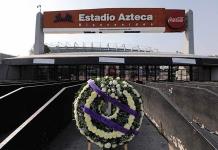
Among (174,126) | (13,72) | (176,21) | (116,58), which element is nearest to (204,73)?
(176,21)

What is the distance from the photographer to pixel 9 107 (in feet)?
35.8

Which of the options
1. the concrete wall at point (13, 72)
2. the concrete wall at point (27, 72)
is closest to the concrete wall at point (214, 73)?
the concrete wall at point (27, 72)

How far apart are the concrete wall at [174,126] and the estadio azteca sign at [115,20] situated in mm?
32453

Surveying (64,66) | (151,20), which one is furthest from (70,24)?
(151,20)

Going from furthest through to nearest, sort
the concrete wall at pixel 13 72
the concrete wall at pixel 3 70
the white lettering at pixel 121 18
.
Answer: the white lettering at pixel 121 18
the concrete wall at pixel 3 70
the concrete wall at pixel 13 72

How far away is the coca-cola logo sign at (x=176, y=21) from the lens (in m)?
44.3

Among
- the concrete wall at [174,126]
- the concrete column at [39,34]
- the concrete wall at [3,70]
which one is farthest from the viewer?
the concrete column at [39,34]

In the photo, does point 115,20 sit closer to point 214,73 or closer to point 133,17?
point 133,17

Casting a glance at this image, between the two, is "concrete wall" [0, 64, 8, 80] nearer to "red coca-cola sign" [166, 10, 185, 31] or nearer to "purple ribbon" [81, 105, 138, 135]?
"red coca-cola sign" [166, 10, 185, 31]

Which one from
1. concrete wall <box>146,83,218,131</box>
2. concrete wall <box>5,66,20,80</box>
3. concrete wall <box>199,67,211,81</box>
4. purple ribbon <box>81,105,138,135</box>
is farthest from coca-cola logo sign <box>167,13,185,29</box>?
purple ribbon <box>81,105,138,135</box>

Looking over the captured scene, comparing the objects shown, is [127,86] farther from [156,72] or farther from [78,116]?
[156,72]

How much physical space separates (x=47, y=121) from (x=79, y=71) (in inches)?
1245

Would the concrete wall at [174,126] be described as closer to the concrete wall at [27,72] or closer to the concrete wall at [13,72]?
the concrete wall at [27,72]

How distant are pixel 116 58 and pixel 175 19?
11.2 metres
